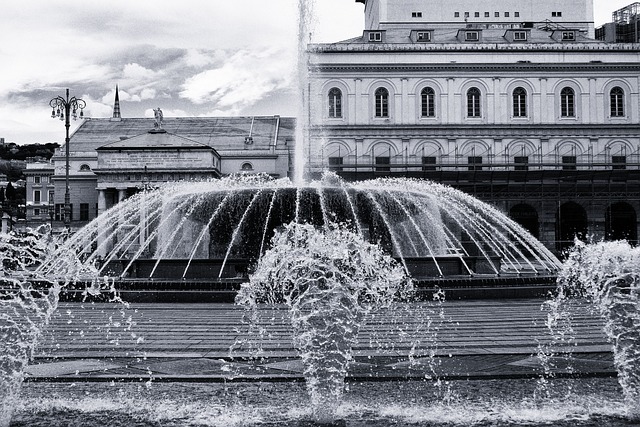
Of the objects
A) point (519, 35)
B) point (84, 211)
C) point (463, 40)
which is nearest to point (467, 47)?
point (463, 40)

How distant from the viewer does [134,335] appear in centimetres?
826

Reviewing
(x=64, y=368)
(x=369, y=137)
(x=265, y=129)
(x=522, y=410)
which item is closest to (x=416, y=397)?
(x=522, y=410)

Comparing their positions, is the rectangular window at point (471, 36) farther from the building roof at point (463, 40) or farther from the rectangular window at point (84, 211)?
the rectangular window at point (84, 211)

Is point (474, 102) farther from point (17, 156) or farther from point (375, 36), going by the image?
point (17, 156)

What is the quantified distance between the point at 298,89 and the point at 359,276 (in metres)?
19.8

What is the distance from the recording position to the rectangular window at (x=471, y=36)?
47734 mm

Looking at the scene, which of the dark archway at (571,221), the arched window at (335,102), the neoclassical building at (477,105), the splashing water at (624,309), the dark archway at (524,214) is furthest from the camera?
the arched window at (335,102)

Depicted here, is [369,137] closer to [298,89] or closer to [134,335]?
[298,89]

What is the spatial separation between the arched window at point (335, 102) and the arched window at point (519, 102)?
1121 centimetres

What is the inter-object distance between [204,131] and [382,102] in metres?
26.7

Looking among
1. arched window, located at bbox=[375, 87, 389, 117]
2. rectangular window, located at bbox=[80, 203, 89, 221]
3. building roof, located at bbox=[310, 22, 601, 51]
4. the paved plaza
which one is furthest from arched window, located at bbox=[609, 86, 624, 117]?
rectangular window, located at bbox=[80, 203, 89, 221]

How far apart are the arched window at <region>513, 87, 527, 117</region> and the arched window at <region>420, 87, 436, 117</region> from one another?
5.20 metres

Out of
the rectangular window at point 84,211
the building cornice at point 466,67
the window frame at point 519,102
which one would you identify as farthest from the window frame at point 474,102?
the rectangular window at point 84,211

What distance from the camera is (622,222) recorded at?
148 feet
